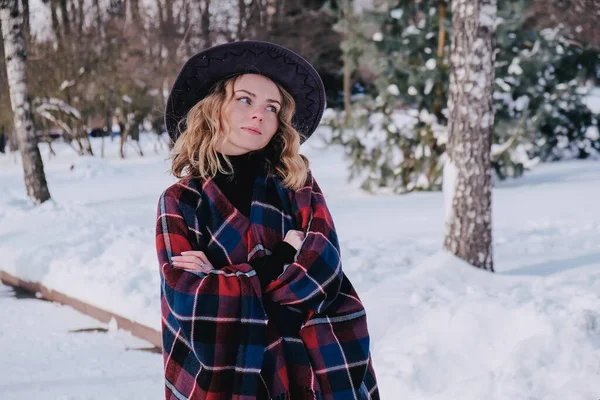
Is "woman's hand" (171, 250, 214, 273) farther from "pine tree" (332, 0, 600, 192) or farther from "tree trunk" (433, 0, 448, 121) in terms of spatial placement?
"tree trunk" (433, 0, 448, 121)

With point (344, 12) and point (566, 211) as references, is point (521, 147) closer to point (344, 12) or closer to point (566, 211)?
point (566, 211)

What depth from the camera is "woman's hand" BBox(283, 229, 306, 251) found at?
1.96 metres

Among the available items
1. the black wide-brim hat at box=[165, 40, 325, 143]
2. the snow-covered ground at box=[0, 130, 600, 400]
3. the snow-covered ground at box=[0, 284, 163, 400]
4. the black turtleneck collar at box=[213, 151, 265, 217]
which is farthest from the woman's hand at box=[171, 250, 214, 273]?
the snow-covered ground at box=[0, 284, 163, 400]

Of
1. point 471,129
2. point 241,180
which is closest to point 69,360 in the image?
point 241,180

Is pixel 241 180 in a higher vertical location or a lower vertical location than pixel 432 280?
higher

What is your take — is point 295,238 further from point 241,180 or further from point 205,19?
point 205,19

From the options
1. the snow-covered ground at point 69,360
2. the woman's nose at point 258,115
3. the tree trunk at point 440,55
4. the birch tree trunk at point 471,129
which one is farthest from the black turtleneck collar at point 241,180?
the tree trunk at point 440,55

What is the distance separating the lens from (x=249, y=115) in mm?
2133

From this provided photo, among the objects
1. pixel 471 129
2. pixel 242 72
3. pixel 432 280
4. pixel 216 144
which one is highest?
pixel 242 72

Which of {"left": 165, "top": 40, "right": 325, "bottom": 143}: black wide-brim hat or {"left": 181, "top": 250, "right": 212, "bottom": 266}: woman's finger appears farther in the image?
{"left": 165, "top": 40, "right": 325, "bottom": 143}: black wide-brim hat

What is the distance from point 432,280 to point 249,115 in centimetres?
328

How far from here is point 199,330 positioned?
1.83 meters

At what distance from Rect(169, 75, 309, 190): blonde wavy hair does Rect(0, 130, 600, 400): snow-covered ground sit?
1.10 feet

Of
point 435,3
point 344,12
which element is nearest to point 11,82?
point 344,12
